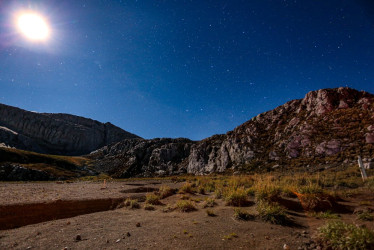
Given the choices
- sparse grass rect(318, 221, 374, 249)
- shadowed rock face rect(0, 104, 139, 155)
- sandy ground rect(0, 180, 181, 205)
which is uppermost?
shadowed rock face rect(0, 104, 139, 155)

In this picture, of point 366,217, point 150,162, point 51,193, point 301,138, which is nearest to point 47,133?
point 150,162

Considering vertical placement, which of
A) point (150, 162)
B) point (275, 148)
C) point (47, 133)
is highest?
point (47, 133)

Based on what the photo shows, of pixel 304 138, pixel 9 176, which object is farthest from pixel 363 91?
pixel 9 176

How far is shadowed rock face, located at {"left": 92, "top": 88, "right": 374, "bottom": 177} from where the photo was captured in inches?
1198

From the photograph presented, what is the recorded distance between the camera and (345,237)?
155 inches

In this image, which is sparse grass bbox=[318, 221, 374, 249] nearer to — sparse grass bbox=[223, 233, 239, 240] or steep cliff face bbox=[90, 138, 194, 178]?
sparse grass bbox=[223, 233, 239, 240]

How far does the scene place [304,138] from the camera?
37.7 metres

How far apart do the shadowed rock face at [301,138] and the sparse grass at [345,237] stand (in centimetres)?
2542

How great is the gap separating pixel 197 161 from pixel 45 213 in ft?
189

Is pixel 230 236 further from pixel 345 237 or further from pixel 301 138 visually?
pixel 301 138

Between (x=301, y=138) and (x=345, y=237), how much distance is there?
40.4 m

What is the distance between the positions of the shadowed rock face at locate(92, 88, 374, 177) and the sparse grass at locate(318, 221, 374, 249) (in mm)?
25424

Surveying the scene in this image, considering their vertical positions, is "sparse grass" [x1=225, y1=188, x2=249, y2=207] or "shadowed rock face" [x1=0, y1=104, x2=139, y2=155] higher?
"shadowed rock face" [x1=0, y1=104, x2=139, y2=155]

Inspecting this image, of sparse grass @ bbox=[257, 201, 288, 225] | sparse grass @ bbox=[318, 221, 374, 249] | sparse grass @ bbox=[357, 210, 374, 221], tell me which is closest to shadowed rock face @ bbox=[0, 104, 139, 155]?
sparse grass @ bbox=[257, 201, 288, 225]
